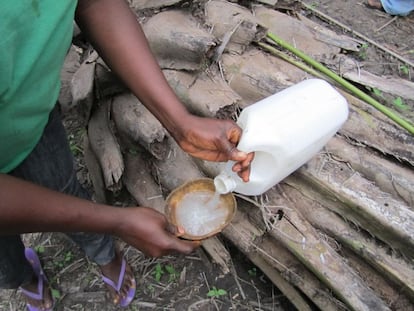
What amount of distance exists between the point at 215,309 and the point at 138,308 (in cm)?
30

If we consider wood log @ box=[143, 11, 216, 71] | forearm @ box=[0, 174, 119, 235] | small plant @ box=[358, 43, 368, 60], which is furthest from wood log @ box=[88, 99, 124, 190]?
small plant @ box=[358, 43, 368, 60]

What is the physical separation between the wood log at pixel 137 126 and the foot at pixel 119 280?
18.2 inches

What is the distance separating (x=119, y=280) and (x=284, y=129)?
0.94 m

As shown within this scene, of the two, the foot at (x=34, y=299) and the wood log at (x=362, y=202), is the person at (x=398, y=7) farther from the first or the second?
the foot at (x=34, y=299)

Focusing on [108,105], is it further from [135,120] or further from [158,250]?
[158,250]

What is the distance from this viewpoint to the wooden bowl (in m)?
1.32

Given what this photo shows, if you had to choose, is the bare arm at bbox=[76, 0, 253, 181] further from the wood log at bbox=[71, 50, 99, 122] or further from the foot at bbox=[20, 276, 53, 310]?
the foot at bbox=[20, 276, 53, 310]

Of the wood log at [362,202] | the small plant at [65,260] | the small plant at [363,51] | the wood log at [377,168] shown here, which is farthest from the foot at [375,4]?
the small plant at [65,260]

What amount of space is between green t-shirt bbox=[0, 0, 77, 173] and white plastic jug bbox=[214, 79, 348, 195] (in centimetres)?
50

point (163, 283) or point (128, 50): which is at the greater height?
point (128, 50)

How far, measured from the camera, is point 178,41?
64.2 inches

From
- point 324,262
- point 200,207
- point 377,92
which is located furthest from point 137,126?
point 377,92

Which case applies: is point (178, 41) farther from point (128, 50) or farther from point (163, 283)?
point (163, 283)

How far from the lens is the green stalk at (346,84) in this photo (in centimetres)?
169
